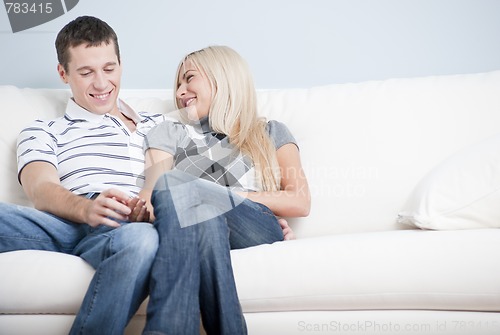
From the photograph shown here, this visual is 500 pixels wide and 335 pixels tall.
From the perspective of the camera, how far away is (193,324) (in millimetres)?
1197

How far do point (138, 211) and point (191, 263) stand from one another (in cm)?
26

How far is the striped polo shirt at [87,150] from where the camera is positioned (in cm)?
167

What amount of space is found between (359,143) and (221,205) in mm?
588

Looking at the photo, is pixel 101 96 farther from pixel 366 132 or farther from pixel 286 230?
pixel 366 132

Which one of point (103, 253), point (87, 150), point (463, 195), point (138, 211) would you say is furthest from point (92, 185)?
point (463, 195)

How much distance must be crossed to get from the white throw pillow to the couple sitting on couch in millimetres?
330

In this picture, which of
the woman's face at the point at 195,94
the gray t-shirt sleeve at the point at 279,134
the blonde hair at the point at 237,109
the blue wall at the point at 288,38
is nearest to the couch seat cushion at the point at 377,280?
the blonde hair at the point at 237,109

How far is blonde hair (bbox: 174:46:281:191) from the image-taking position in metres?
1.73

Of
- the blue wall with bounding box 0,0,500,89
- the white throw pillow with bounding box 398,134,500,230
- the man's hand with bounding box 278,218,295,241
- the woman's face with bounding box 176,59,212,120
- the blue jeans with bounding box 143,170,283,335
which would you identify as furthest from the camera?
the blue wall with bounding box 0,0,500,89

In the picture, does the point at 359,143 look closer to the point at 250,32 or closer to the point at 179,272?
the point at 250,32

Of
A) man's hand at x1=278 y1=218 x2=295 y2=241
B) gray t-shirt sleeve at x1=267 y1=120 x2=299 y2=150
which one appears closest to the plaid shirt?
gray t-shirt sleeve at x1=267 y1=120 x2=299 y2=150

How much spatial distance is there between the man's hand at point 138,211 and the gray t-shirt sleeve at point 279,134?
476 millimetres

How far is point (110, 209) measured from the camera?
1.37 meters

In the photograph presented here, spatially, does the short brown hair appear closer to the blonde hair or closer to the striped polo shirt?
Answer: the striped polo shirt
